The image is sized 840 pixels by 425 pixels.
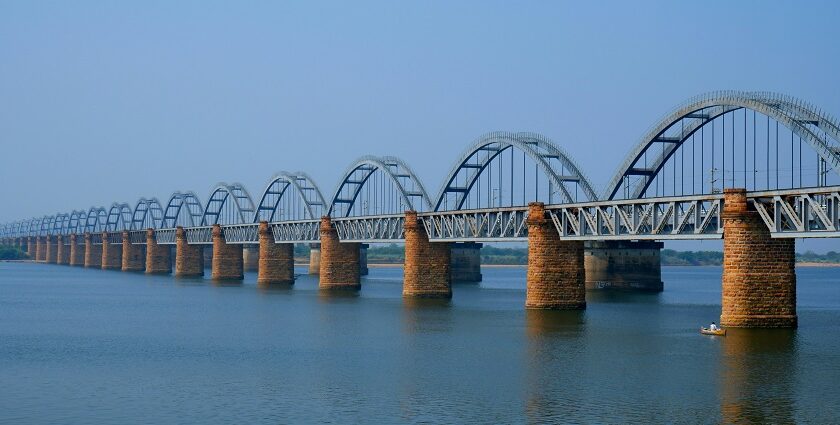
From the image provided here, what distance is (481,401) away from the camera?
36281 mm

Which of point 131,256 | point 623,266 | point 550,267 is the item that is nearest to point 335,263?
point 623,266

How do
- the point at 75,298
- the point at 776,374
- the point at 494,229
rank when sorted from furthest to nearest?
the point at 75,298, the point at 494,229, the point at 776,374

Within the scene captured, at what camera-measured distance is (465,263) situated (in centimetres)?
14650

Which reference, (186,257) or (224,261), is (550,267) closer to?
(224,261)

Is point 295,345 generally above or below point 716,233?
below

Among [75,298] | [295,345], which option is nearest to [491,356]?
[295,345]

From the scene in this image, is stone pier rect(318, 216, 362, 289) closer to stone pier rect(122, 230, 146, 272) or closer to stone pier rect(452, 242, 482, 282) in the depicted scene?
stone pier rect(452, 242, 482, 282)

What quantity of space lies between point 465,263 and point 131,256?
230 ft

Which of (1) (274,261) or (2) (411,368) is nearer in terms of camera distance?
(2) (411,368)

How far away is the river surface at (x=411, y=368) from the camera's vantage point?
34500 millimetres

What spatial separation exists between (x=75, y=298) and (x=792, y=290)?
65.2 m

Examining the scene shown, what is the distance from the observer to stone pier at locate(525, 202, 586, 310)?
7206cm

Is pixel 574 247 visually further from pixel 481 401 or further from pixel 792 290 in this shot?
pixel 481 401

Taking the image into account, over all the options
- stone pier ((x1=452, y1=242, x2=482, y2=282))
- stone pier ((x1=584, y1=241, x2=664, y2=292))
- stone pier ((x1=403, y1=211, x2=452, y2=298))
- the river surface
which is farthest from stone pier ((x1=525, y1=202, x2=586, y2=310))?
stone pier ((x1=452, y1=242, x2=482, y2=282))
